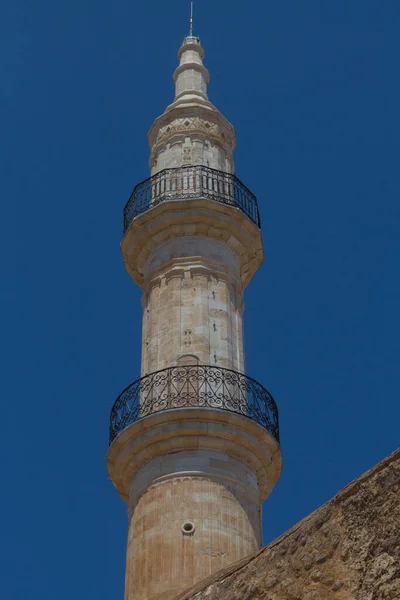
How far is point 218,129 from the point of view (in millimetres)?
19781

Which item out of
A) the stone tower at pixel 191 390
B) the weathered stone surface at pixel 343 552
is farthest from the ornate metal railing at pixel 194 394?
the weathered stone surface at pixel 343 552

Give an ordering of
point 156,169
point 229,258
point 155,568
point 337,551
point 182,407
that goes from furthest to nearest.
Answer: point 156,169 < point 229,258 < point 182,407 < point 155,568 < point 337,551

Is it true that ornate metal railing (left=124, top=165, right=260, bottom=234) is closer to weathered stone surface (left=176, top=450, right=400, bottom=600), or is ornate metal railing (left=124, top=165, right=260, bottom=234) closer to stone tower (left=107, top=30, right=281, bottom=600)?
stone tower (left=107, top=30, right=281, bottom=600)

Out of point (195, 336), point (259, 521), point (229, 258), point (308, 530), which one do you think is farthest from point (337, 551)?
point (229, 258)

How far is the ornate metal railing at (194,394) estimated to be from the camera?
14867mm

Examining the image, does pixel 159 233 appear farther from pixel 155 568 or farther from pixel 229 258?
pixel 155 568

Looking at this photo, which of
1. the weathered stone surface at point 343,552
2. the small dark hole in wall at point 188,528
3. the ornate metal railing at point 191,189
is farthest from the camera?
the ornate metal railing at point 191,189

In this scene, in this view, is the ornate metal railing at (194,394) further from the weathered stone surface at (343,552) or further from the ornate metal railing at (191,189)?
the weathered stone surface at (343,552)

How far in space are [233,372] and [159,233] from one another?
124 inches

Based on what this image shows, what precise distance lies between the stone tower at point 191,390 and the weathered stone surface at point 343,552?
8648 mm

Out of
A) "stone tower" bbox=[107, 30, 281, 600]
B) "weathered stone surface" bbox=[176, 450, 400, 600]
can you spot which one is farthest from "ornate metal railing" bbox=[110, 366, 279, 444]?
"weathered stone surface" bbox=[176, 450, 400, 600]

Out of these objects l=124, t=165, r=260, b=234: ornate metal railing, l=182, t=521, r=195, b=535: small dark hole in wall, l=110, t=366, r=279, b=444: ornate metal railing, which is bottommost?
l=182, t=521, r=195, b=535: small dark hole in wall

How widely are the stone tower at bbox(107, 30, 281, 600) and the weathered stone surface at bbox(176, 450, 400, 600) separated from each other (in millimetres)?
8648

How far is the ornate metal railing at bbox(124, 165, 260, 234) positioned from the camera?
17.9 m
